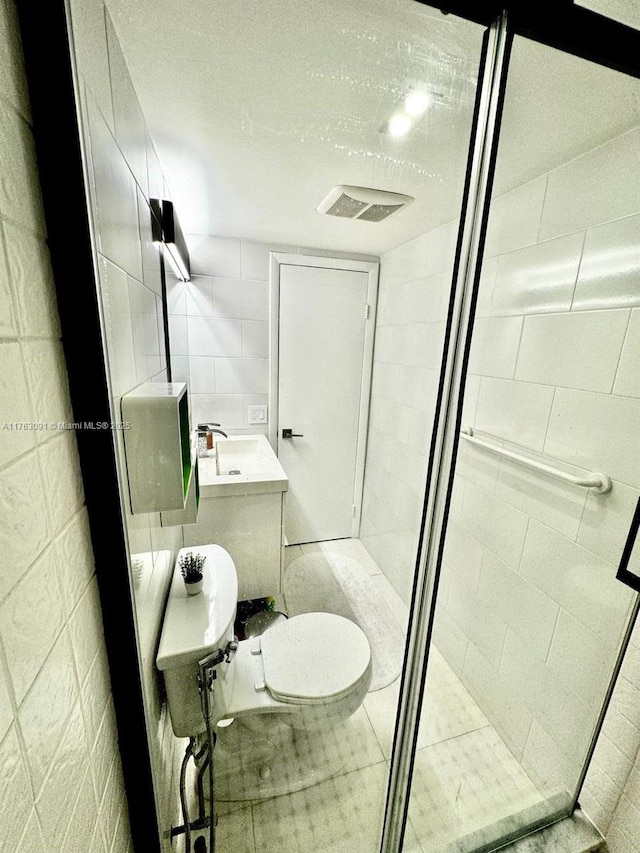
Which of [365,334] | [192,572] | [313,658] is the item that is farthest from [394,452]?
[192,572]

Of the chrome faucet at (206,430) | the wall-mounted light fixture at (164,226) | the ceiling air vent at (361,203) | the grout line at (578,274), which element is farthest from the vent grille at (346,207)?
the chrome faucet at (206,430)

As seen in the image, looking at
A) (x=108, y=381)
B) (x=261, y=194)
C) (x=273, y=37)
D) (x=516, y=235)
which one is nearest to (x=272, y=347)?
(x=261, y=194)

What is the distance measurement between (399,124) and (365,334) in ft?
3.99

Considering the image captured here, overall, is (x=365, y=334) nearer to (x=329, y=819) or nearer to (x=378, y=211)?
(x=378, y=211)

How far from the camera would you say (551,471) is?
1015 millimetres

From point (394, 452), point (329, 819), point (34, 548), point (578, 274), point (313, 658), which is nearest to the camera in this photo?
point (34, 548)

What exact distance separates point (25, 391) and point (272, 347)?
5.51 feet

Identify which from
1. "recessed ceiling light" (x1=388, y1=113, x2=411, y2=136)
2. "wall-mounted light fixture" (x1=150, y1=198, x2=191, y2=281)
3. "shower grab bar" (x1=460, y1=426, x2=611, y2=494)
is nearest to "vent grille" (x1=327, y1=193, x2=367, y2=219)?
"recessed ceiling light" (x1=388, y1=113, x2=411, y2=136)

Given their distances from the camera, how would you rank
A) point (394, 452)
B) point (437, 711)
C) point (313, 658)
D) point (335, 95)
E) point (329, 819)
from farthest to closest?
point (394, 452) < point (437, 711) < point (313, 658) < point (329, 819) < point (335, 95)

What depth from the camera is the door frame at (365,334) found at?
1935 mm

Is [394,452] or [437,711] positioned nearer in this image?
[437,711]

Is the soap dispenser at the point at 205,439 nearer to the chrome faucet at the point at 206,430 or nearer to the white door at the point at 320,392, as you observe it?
the chrome faucet at the point at 206,430

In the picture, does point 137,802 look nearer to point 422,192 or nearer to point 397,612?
point 397,612

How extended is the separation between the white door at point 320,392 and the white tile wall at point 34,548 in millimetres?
1634
